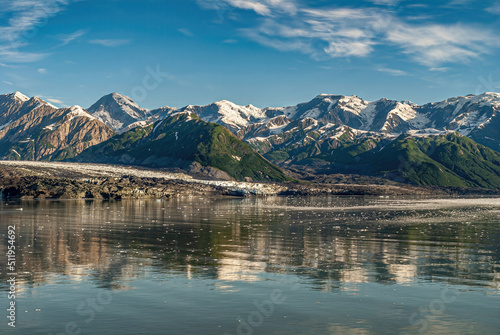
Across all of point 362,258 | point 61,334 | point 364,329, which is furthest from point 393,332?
point 362,258

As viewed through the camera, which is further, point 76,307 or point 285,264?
point 285,264

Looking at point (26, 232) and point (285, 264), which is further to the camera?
point (26, 232)

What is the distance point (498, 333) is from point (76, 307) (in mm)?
27530

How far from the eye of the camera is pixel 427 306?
35344 millimetres

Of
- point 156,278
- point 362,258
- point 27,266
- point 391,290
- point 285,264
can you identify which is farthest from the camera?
point 362,258

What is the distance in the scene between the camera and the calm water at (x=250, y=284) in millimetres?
31031

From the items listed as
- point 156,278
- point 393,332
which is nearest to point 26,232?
point 156,278

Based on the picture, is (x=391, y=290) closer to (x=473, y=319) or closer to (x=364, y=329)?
(x=473, y=319)

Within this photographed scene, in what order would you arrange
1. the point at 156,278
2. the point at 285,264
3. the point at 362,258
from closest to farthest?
the point at 156,278, the point at 285,264, the point at 362,258

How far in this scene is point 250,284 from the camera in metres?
41.8

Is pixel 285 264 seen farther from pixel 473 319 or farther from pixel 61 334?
pixel 61 334

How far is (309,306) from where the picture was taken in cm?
3488

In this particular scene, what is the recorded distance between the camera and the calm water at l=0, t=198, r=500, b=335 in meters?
31.0

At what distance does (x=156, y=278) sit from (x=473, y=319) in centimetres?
2569
